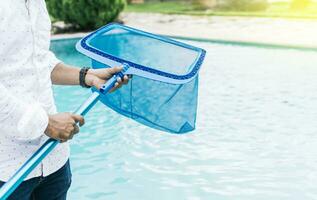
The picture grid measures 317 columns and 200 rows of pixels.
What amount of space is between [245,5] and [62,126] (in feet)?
50.9

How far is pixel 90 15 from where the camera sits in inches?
526

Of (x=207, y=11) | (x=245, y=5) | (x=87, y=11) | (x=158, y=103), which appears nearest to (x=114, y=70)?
(x=158, y=103)

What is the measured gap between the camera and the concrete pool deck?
1036 cm

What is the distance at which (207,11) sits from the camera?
643 inches

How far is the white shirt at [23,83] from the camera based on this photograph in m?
1.56

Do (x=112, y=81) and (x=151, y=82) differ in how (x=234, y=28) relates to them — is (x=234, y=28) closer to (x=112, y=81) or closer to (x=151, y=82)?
(x=151, y=82)

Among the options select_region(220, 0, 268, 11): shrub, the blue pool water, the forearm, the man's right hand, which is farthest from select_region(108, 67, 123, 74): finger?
select_region(220, 0, 268, 11): shrub

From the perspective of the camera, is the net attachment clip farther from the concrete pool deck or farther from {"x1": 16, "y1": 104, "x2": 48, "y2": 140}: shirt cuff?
the concrete pool deck

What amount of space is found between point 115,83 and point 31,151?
0.39 metres

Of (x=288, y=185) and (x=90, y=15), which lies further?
(x=90, y=15)

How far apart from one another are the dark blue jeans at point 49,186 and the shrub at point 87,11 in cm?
1167

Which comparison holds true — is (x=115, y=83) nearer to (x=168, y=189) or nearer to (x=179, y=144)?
(x=168, y=189)

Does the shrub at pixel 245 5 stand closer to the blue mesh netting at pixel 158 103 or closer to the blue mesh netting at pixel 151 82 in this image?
the blue mesh netting at pixel 151 82

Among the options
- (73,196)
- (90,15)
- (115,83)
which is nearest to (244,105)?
(73,196)
